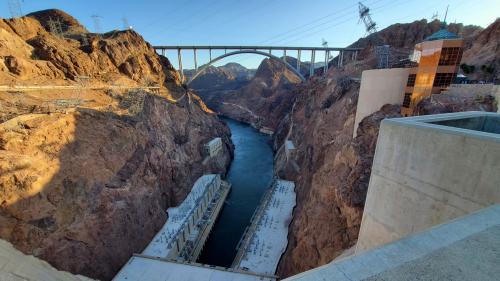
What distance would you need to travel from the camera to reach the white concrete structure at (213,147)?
131ft

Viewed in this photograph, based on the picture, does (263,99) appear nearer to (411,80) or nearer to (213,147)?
(213,147)

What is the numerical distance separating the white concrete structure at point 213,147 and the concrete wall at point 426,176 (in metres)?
35.2

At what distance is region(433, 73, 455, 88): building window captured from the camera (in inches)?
634

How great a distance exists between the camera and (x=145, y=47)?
141 feet

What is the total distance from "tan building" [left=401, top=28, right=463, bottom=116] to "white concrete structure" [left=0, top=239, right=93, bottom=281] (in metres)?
26.4

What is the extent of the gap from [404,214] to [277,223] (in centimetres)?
2064

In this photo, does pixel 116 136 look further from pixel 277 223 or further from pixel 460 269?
pixel 460 269

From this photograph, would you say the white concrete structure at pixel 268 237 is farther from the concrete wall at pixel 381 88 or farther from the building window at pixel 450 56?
the building window at pixel 450 56

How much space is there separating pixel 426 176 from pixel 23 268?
66.0 feet

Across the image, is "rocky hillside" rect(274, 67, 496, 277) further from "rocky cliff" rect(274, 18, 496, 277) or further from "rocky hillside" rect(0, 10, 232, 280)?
"rocky hillside" rect(0, 10, 232, 280)

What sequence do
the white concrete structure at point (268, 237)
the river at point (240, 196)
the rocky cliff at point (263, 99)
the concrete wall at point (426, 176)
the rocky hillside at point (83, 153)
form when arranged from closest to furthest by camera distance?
the concrete wall at point (426, 176) → the rocky hillside at point (83, 153) → the white concrete structure at point (268, 237) → the river at point (240, 196) → the rocky cliff at point (263, 99)

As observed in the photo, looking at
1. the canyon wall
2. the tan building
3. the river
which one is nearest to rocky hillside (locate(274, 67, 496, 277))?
the tan building

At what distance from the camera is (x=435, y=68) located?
16203mm

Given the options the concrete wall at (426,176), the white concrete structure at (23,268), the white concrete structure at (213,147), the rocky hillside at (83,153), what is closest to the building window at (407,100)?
the concrete wall at (426,176)
